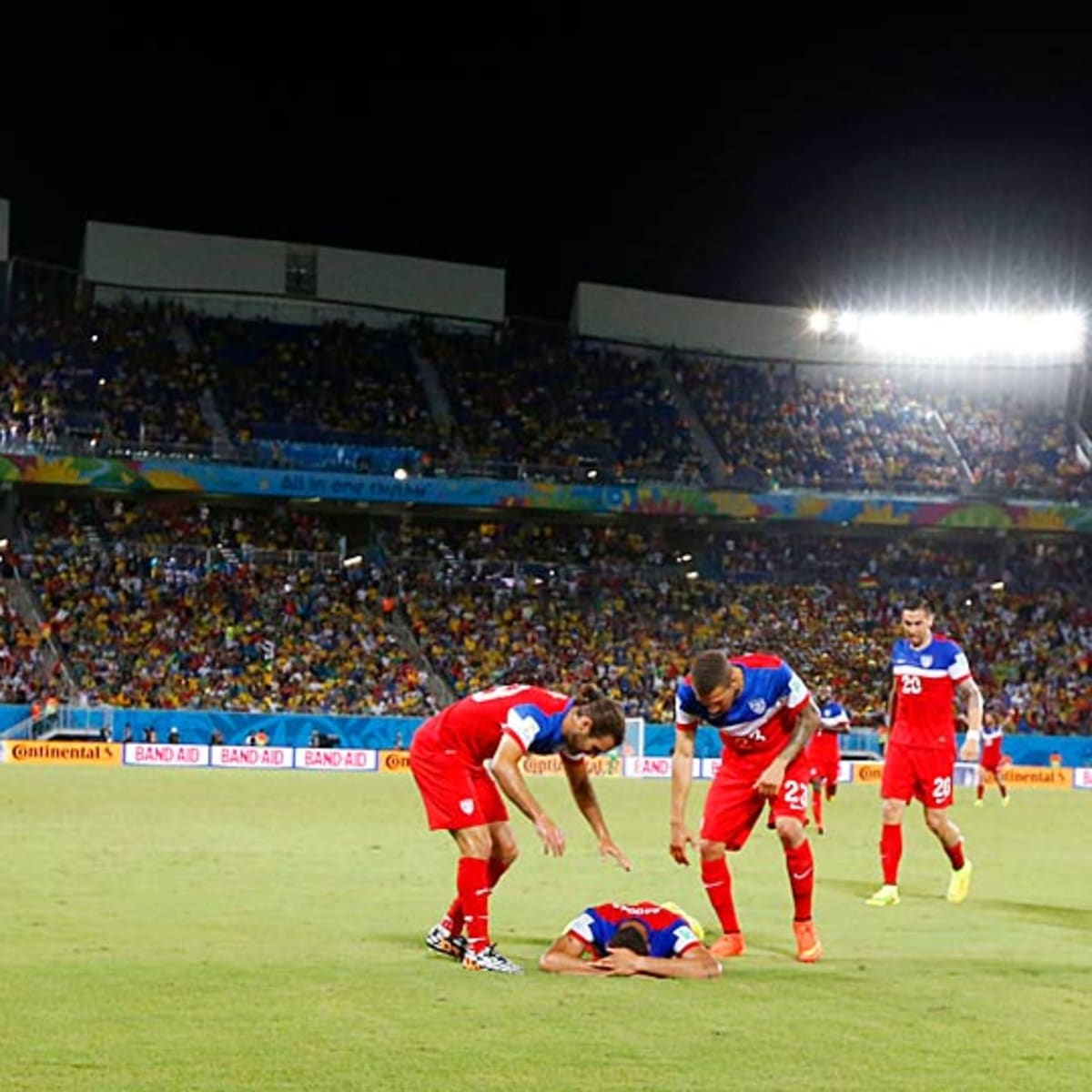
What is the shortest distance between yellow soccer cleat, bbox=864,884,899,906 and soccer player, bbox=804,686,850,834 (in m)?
9.32

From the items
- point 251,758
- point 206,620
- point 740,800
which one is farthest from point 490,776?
point 206,620

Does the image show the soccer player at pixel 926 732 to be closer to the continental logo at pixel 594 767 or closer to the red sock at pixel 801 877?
the red sock at pixel 801 877

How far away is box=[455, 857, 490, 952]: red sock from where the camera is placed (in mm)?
10211

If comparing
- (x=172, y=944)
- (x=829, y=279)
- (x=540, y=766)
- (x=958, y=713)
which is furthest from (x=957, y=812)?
(x=829, y=279)

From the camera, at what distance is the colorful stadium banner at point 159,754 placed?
4044 centimetres

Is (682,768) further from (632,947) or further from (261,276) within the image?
(261,276)

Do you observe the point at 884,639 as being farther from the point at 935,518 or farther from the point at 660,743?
the point at 660,743

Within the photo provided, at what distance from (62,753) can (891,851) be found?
2876 cm

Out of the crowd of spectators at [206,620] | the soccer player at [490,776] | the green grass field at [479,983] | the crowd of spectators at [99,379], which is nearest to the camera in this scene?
the green grass field at [479,983]

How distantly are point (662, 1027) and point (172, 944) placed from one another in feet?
13.1

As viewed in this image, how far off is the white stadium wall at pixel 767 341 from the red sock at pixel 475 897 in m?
52.3

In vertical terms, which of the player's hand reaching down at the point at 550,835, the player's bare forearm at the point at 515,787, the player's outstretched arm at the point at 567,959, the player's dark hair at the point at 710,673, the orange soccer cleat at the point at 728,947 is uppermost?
the player's dark hair at the point at 710,673

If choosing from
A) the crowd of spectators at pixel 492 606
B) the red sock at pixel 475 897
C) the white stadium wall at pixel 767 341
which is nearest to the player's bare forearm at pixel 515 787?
the red sock at pixel 475 897

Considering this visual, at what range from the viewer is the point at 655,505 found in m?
53.6
